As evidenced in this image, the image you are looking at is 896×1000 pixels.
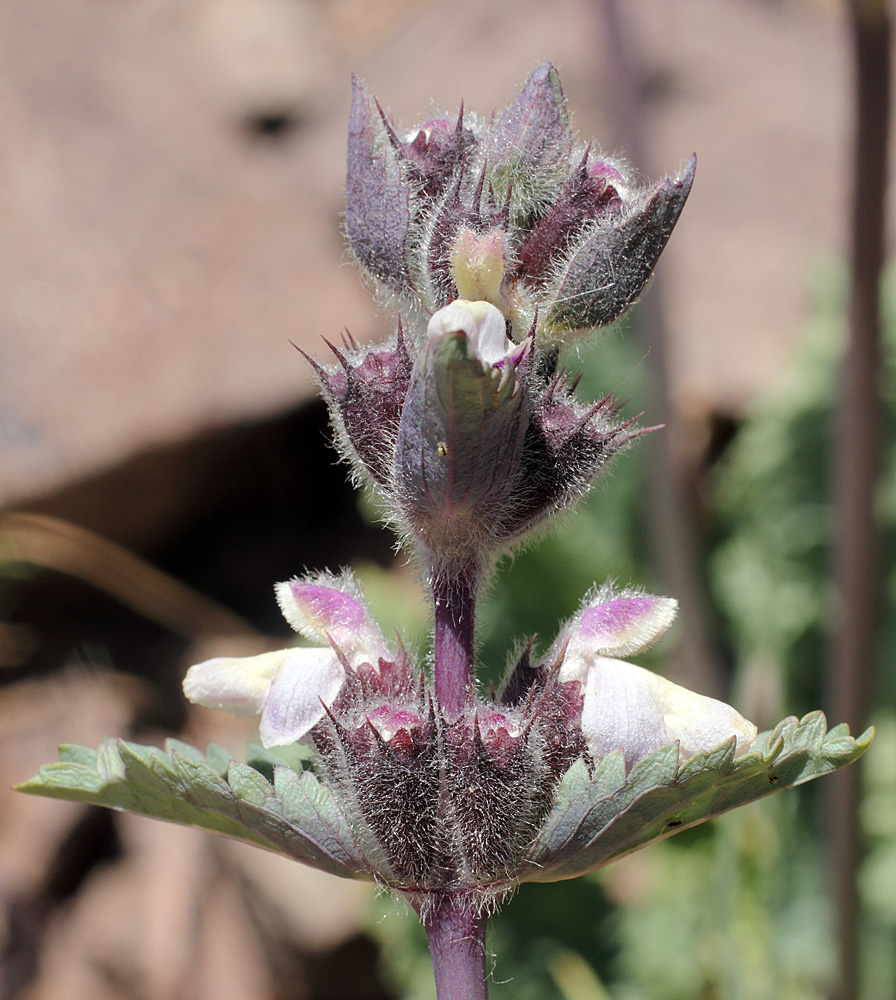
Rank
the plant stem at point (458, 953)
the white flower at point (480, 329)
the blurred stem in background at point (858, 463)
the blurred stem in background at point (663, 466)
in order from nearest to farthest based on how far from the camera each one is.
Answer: the white flower at point (480, 329) < the plant stem at point (458, 953) < the blurred stem in background at point (858, 463) < the blurred stem in background at point (663, 466)

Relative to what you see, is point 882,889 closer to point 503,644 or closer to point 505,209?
point 503,644

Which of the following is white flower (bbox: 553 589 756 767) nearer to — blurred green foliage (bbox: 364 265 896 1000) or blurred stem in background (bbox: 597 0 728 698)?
blurred green foliage (bbox: 364 265 896 1000)

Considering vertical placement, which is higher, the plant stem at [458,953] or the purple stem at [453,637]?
the purple stem at [453,637]

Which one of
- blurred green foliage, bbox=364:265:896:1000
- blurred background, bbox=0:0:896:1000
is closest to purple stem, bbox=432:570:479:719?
blurred background, bbox=0:0:896:1000

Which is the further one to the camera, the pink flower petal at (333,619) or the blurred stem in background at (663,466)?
the blurred stem in background at (663,466)

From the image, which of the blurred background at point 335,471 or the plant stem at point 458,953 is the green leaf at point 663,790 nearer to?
the plant stem at point 458,953

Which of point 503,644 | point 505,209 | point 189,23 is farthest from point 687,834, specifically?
point 189,23

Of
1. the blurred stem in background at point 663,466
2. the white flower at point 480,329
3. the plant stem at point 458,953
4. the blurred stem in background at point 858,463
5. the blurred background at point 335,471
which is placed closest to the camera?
the white flower at point 480,329

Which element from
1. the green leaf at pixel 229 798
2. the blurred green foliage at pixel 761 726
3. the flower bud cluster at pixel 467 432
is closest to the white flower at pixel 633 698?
the flower bud cluster at pixel 467 432
